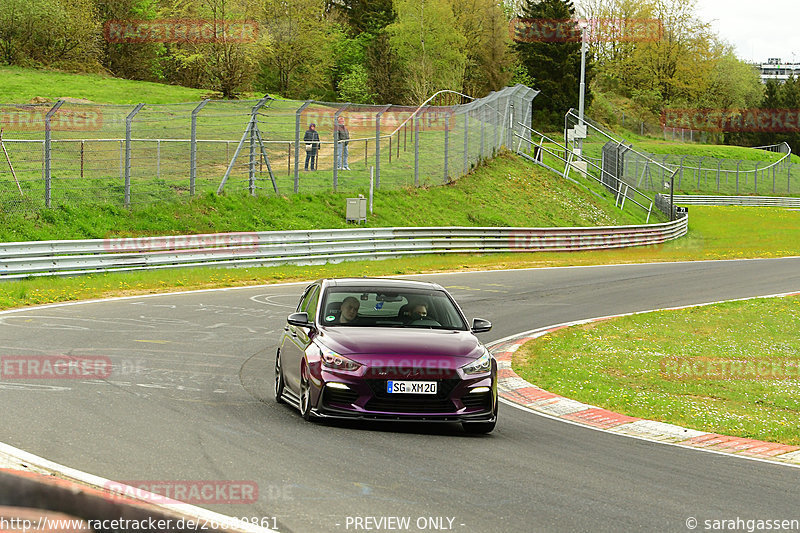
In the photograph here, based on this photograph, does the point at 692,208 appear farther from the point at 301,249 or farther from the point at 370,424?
the point at 370,424

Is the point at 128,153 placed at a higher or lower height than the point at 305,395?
higher

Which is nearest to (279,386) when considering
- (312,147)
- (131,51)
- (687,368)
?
(687,368)

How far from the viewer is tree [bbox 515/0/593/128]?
83125mm

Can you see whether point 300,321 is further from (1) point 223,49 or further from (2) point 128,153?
(1) point 223,49

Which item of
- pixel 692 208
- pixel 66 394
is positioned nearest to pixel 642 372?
pixel 66 394

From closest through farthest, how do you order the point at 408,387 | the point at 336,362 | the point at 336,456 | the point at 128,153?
the point at 336,456 < the point at 408,387 < the point at 336,362 < the point at 128,153

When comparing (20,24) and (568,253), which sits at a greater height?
(20,24)

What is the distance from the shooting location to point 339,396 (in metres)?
8.89

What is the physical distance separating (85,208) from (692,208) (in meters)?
47.9

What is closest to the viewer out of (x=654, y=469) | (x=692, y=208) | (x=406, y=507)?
(x=406, y=507)

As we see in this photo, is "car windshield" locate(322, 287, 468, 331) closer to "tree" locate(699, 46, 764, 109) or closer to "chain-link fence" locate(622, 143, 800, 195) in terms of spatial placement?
"chain-link fence" locate(622, 143, 800, 195)

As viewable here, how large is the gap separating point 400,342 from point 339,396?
78 centimetres

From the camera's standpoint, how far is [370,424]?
30.2 feet

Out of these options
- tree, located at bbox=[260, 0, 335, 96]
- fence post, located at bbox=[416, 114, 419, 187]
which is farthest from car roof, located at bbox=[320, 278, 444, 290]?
tree, located at bbox=[260, 0, 335, 96]
